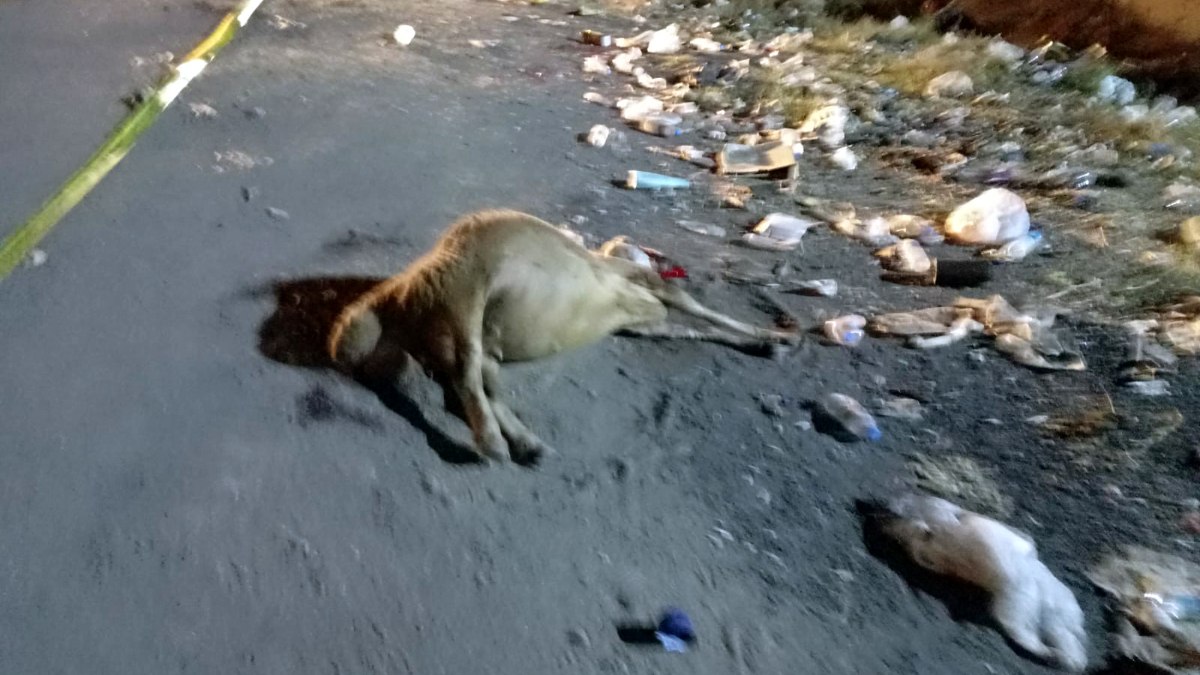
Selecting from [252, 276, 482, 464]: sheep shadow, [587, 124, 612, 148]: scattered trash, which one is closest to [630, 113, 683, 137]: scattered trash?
[587, 124, 612, 148]: scattered trash

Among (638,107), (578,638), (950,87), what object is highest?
(950,87)

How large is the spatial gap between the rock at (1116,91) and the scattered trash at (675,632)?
247cm

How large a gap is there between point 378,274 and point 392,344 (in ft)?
1.19

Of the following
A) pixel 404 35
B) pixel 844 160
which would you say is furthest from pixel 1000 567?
pixel 404 35

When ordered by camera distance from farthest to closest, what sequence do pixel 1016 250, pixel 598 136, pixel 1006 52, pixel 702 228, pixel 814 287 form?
pixel 1006 52 → pixel 598 136 → pixel 702 228 → pixel 1016 250 → pixel 814 287

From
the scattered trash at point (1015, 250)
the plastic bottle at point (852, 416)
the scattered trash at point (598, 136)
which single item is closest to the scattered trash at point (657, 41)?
the scattered trash at point (598, 136)

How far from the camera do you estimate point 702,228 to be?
2.00 metres

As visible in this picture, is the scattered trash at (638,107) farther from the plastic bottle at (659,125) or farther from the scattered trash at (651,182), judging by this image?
the scattered trash at (651,182)

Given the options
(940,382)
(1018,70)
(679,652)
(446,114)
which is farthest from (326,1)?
(679,652)

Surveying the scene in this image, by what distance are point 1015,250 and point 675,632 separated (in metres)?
1.36

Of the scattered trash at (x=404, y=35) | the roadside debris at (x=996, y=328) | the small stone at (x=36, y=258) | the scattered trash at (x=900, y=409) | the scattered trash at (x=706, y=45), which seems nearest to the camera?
the scattered trash at (x=900, y=409)

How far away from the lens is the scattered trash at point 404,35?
3.10 metres

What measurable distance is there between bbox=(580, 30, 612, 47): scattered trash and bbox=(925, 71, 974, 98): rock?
1266 millimetres

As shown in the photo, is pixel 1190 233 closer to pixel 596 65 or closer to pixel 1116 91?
pixel 1116 91
